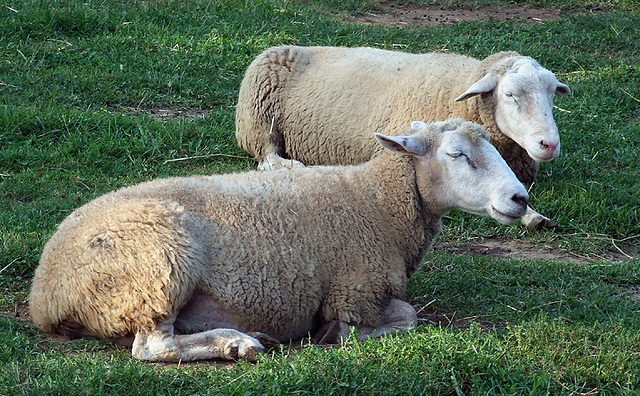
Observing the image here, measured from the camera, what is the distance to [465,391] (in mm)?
4008

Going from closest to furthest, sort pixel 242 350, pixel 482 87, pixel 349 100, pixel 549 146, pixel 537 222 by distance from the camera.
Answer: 1. pixel 242 350
2. pixel 549 146
3. pixel 537 222
4. pixel 482 87
5. pixel 349 100

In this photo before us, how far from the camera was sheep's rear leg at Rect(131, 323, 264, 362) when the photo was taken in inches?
167

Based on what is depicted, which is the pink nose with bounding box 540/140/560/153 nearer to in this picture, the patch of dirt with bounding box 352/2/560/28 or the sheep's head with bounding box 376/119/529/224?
the sheep's head with bounding box 376/119/529/224

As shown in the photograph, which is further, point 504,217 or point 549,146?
point 549,146

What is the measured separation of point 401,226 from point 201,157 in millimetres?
3009

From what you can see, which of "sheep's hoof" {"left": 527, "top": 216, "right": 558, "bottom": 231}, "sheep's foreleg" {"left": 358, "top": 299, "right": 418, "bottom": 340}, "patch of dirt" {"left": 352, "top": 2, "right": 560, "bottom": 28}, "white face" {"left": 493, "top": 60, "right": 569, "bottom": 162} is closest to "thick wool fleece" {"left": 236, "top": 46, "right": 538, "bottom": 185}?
"white face" {"left": 493, "top": 60, "right": 569, "bottom": 162}

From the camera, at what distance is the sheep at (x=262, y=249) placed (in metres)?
4.32

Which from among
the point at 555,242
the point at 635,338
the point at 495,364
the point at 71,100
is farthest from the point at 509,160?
the point at 71,100

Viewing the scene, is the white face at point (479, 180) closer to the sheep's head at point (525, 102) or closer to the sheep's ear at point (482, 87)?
the sheep's head at point (525, 102)

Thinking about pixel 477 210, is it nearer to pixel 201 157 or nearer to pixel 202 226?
pixel 202 226

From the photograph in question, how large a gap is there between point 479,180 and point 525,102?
2109mm

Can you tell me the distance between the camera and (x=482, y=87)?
22.8 feet

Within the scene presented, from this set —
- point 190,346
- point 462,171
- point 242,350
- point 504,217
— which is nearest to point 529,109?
point 462,171

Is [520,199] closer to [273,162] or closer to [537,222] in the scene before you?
[537,222]
